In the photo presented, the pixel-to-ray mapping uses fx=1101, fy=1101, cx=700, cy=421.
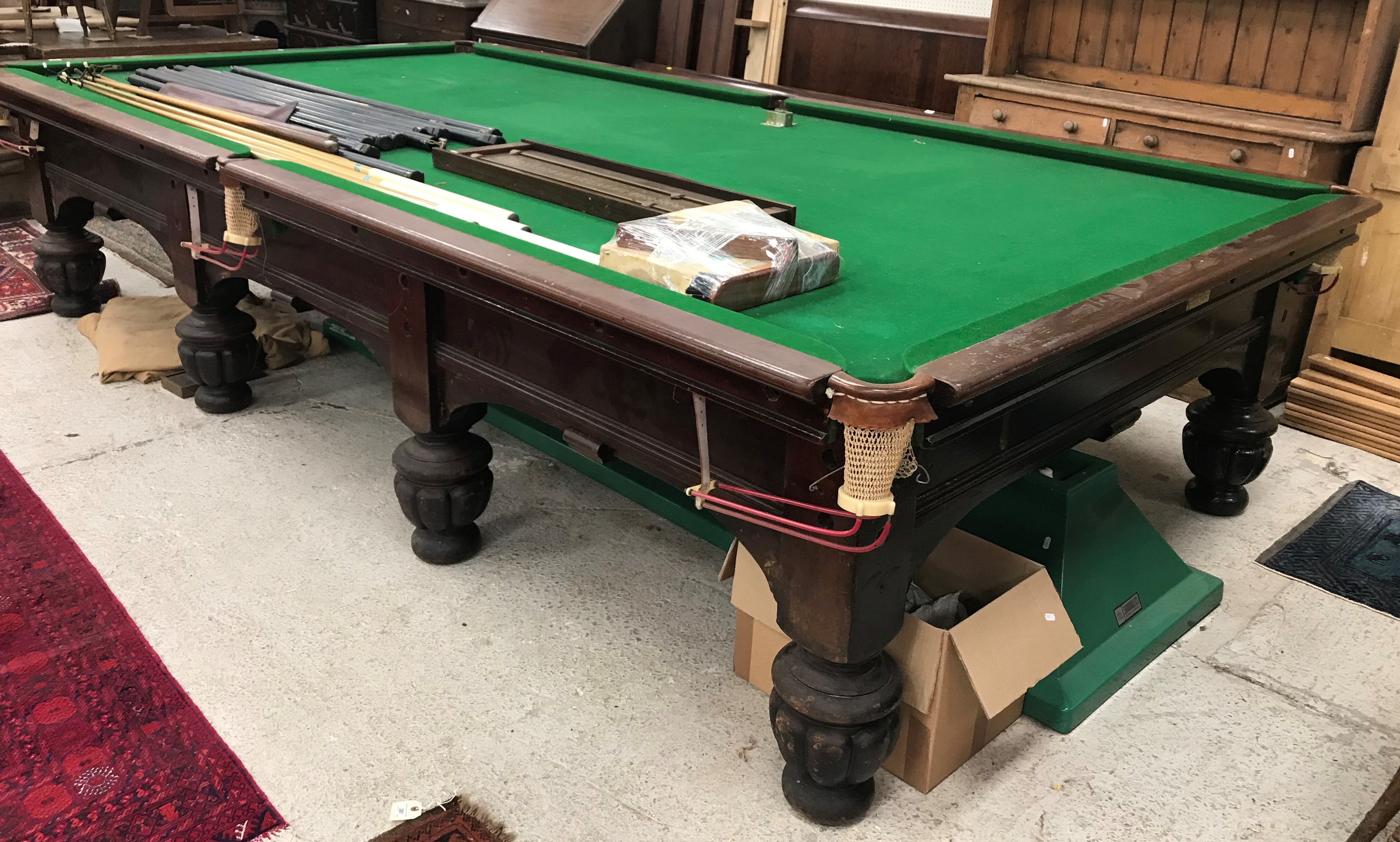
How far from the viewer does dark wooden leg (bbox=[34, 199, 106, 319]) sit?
11.5ft

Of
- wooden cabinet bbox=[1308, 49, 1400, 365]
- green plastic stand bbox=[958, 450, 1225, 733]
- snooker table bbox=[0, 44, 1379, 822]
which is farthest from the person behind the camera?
wooden cabinet bbox=[1308, 49, 1400, 365]

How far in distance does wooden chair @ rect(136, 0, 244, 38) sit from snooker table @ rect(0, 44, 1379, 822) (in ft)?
10.8

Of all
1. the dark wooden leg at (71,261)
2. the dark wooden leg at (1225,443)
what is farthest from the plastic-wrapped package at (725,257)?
the dark wooden leg at (71,261)

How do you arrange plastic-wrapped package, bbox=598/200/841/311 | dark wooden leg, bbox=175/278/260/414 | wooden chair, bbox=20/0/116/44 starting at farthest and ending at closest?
wooden chair, bbox=20/0/116/44, dark wooden leg, bbox=175/278/260/414, plastic-wrapped package, bbox=598/200/841/311

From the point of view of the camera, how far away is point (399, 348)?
2152 mm

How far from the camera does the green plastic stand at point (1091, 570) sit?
201 centimetres

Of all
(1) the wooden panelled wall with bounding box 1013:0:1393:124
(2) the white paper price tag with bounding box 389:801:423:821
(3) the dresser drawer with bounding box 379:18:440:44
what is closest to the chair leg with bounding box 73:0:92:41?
(3) the dresser drawer with bounding box 379:18:440:44

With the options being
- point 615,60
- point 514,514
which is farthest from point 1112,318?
point 615,60

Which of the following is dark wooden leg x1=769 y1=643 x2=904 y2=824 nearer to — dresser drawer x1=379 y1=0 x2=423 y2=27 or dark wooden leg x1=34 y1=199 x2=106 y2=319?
dark wooden leg x1=34 y1=199 x2=106 y2=319

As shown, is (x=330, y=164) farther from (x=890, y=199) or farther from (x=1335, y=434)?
(x=1335, y=434)

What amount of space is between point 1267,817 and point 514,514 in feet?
5.41

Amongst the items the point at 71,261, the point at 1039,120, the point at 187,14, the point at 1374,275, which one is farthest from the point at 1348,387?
the point at 187,14

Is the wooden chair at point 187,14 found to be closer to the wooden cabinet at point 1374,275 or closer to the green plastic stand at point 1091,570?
the green plastic stand at point 1091,570

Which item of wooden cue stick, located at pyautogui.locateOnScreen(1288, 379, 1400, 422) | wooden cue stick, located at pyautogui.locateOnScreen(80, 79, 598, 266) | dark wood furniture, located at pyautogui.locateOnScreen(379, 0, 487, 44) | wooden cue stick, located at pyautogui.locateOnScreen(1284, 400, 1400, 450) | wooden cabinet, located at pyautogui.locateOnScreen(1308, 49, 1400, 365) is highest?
dark wood furniture, located at pyautogui.locateOnScreen(379, 0, 487, 44)
